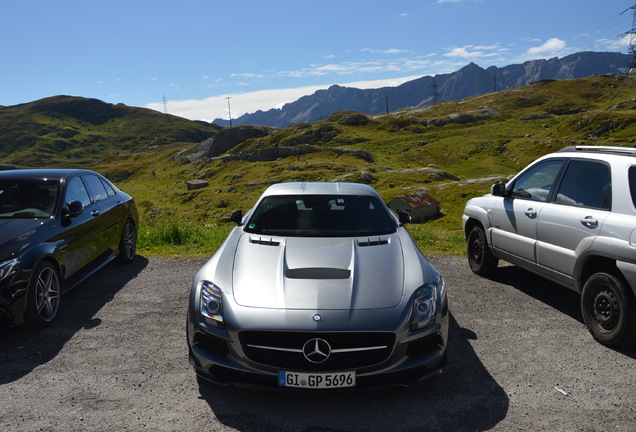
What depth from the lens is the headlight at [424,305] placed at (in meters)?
3.76

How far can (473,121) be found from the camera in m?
103

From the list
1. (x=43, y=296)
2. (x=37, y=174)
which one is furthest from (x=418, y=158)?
(x=43, y=296)

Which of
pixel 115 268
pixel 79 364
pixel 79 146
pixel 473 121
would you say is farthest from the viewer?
pixel 79 146

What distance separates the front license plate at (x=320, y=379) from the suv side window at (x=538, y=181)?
397 centimetres

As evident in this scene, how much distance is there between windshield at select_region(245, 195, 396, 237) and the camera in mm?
5172

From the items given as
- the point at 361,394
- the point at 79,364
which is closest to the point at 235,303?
the point at 361,394

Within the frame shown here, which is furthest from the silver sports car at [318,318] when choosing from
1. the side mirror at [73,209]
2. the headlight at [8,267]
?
the side mirror at [73,209]

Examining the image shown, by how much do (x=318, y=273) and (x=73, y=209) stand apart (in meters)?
4.02

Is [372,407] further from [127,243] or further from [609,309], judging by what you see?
[127,243]

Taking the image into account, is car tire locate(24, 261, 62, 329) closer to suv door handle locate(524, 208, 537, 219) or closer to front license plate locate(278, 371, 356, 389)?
front license plate locate(278, 371, 356, 389)

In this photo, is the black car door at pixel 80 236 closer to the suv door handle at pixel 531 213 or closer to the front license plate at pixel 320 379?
the front license plate at pixel 320 379

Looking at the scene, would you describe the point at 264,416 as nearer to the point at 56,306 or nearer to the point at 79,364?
the point at 79,364

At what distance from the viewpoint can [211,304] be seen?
393 cm

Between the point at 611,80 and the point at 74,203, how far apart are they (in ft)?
515
